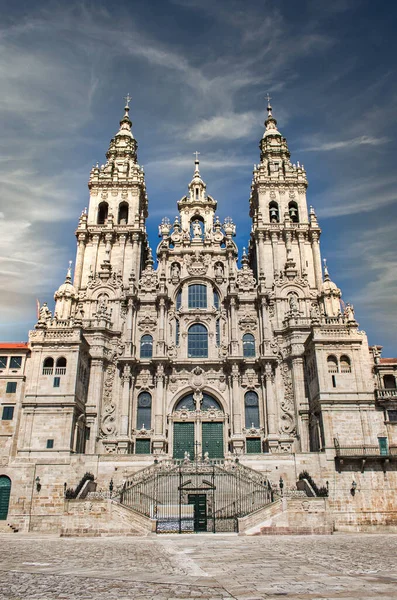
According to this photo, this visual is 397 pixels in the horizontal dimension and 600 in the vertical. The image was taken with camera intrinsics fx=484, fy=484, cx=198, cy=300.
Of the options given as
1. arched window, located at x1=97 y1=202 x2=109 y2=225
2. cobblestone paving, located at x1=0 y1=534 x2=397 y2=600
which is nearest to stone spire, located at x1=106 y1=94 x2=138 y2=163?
arched window, located at x1=97 y1=202 x2=109 y2=225

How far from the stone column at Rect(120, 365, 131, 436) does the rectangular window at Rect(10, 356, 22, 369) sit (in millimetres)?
8662

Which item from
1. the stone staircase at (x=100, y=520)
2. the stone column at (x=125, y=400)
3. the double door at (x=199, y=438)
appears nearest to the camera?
the stone staircase at (x=100, y=520)

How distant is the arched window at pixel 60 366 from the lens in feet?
118

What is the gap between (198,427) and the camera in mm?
40656

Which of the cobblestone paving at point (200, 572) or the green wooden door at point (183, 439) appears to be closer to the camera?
the cobblestone paving at point (200, 572)

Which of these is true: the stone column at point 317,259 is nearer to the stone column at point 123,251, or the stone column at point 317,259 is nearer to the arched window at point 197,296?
the arched window at point 197,296

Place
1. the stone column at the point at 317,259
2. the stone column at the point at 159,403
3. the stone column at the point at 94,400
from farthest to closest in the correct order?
1. the stone column at the point at 317,259
2. the stone column at the point at 159,403
3. the stone column at the point at 94,400

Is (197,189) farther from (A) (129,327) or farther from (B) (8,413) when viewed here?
(B) (8,413)

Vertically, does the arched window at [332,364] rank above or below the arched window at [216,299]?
below

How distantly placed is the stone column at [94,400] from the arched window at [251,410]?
12.3 metres

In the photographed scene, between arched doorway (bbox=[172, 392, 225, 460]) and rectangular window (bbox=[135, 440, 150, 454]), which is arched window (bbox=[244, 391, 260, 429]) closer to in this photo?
arched doorway (bbox=[172, 392, 225, 460])

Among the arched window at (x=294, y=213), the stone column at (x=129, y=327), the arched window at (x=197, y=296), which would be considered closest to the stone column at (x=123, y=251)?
the stone column at (x=129, y=327)

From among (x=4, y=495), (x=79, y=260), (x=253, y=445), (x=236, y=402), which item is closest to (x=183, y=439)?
(x=236, y=402)

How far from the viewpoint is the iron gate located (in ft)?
87.7
